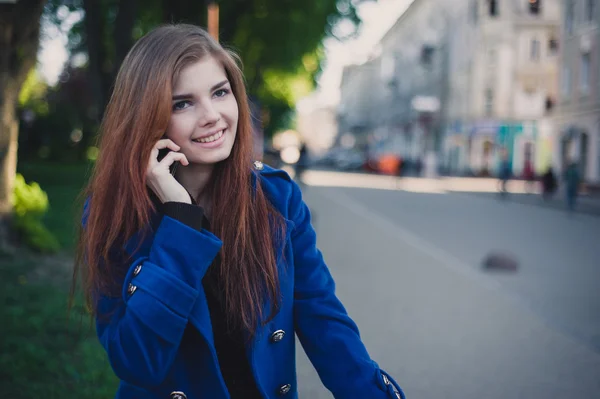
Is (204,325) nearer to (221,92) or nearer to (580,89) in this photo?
(221,92)

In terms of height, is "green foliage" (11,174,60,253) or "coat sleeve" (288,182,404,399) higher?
"coat sleeve" (288,182,404,399)

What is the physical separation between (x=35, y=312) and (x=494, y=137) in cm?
4758

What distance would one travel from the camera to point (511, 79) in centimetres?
5009

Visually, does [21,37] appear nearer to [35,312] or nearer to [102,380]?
[35,312]

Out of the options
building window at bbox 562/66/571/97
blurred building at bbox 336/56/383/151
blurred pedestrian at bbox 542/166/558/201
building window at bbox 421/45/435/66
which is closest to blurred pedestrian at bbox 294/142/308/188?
blurred pedestrian at bbox 542/166/558/201

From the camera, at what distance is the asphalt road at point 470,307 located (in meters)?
5.37

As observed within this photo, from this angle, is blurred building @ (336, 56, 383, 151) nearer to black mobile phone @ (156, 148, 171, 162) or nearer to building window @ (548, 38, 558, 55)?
building window @ (548, 38, 558, 55)

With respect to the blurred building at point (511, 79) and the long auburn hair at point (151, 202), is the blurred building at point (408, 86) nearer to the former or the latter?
the blurred building at point (511, 79)

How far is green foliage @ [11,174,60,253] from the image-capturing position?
10.5 metres

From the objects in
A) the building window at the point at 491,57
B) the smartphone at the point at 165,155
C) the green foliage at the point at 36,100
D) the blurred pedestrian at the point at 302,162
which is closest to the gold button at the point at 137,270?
the smartphone at the point at 165,155

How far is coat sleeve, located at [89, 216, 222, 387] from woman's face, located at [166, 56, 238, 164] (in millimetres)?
238

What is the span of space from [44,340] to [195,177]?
14.8 feet

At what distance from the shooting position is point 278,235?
203cm

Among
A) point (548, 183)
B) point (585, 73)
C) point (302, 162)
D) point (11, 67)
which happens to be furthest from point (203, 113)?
point (585, 73)
